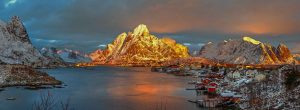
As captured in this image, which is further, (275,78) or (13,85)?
(13,85)

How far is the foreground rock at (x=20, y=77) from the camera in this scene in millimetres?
124325

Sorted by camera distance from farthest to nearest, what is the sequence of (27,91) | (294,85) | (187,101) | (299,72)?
1. (27,91)
2. (187,101)
3. (299,72)
4. (294,85)

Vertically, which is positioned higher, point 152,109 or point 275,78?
point 275,78

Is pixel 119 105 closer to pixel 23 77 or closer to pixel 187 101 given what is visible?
pixel 187 101

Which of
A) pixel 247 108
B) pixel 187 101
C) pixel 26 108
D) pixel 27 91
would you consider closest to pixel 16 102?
pixel 26 108

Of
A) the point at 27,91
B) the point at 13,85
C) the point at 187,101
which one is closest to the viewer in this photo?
the point at 187,101

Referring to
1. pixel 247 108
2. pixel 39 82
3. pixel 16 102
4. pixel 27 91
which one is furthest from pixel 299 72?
pixel 39 82

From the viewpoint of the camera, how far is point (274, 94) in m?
68.6

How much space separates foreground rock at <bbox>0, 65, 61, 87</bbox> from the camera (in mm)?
124325

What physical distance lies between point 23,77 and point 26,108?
53.6 m

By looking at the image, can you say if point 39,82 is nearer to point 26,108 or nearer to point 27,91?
point 27,91

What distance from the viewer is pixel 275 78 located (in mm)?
77812

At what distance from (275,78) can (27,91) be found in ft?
230

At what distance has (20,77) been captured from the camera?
422 ft
